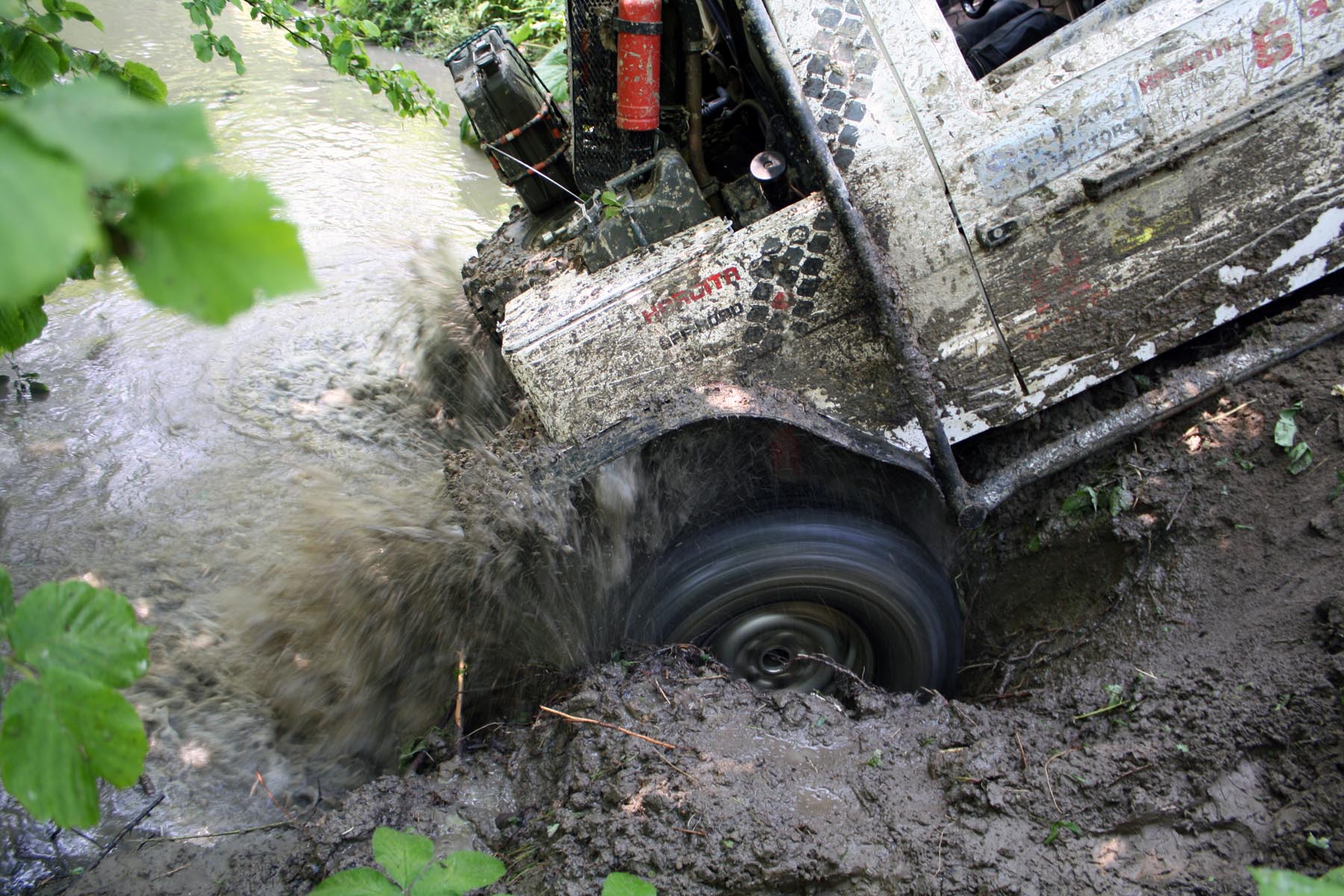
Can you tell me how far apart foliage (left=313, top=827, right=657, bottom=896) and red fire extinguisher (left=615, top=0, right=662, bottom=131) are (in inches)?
79.5

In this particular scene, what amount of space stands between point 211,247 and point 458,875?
53.6 inches

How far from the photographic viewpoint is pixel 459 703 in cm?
269

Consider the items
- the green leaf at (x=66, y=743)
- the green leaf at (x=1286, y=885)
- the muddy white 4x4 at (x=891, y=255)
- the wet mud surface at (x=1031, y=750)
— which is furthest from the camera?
the muddy white 4x4 at (x=891, y=255)

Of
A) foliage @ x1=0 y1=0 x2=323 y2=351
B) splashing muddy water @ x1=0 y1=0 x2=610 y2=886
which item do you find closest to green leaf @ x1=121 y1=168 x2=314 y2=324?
foliage @ x1=0 y1=0 x2=323 y2=351

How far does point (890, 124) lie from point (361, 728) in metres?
2.58

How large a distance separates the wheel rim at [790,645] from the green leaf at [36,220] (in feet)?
8.24

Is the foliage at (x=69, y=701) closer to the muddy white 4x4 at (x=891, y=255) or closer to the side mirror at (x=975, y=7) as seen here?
the muddy white 4x4 at (x=891, y=255)

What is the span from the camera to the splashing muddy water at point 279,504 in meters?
2.81

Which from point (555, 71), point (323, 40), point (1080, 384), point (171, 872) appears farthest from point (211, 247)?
point (555, 71)

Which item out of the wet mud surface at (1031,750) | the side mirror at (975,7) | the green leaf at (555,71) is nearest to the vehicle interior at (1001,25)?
the side mirror at (975,7)

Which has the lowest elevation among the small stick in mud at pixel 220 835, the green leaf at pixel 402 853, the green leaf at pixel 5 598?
the small stick in mud at pixel 220 835

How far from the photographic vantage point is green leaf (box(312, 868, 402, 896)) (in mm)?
1495

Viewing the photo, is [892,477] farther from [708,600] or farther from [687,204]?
[687,204]

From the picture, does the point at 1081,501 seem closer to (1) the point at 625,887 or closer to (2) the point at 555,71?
(1) the point at 625,887
